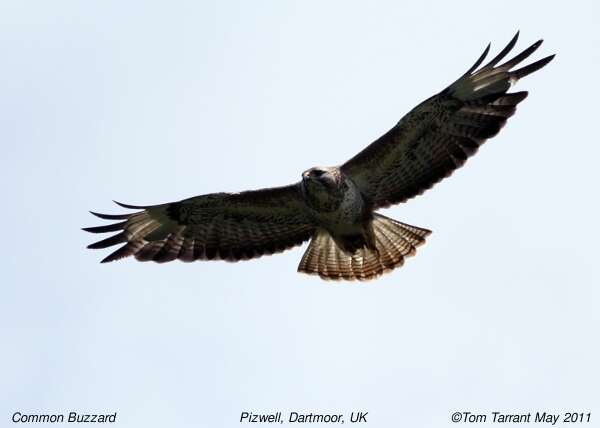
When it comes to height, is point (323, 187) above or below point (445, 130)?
below

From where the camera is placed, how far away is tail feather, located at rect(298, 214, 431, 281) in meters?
11.6

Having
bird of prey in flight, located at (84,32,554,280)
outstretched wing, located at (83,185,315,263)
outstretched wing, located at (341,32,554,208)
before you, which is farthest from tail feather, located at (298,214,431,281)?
outstretched wing, located at (341,32,554,208)

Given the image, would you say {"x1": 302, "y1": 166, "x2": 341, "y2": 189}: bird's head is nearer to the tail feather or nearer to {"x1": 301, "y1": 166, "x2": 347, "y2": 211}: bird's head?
{"x1": 301, "y1": 166, "x2": 347, "y2": 211}: bird's head

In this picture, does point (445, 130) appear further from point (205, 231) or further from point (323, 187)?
point (205, 231)

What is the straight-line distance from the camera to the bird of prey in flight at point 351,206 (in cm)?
1086

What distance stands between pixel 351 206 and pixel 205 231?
1.82 meters

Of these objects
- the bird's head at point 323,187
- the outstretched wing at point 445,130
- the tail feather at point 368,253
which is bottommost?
the tail feather at point 368,253

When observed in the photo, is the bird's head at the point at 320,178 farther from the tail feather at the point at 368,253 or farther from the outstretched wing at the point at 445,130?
the tail feather at the point at 368,253

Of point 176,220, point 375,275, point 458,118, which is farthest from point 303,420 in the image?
point 458,118

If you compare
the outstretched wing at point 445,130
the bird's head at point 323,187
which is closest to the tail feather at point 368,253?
the outstretched wing at point 445,130

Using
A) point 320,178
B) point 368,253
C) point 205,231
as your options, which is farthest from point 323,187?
point 205,231

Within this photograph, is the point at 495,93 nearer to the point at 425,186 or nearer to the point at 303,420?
the point at 425,186

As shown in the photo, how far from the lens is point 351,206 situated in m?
11.0

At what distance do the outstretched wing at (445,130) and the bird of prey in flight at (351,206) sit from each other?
1cm
